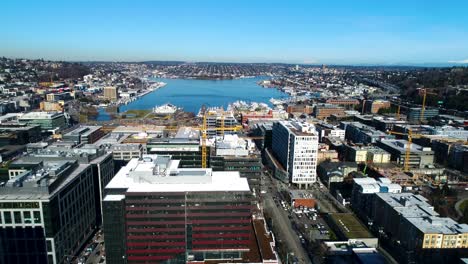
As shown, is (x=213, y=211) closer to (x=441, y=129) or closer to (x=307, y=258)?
(x=307, y=258)

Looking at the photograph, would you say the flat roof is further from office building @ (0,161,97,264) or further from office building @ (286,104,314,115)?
office building @ (286,104,314,115)

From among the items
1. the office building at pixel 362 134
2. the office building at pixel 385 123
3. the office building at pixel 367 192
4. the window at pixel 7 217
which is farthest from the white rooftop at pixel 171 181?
the office building at pixel 385 123

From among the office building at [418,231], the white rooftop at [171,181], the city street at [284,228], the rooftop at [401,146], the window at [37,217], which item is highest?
the white rooftop at [171,181]

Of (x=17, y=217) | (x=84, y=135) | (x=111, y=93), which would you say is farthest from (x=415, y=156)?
(x=111, y=93)

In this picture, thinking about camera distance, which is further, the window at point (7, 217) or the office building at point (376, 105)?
the office building at point (376, 105)

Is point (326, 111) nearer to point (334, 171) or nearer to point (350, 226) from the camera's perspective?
point (334, 171)

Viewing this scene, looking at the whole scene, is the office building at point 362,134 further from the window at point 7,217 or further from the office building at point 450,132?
the window at point 7,217

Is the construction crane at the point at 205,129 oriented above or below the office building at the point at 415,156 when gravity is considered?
above

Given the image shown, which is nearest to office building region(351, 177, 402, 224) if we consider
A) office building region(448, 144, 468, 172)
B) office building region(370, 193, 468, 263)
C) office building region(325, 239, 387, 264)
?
office building region(370, 193, 468, 263)

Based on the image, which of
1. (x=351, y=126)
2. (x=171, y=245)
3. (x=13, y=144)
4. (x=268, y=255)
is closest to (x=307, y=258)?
(x=268, y=255)
